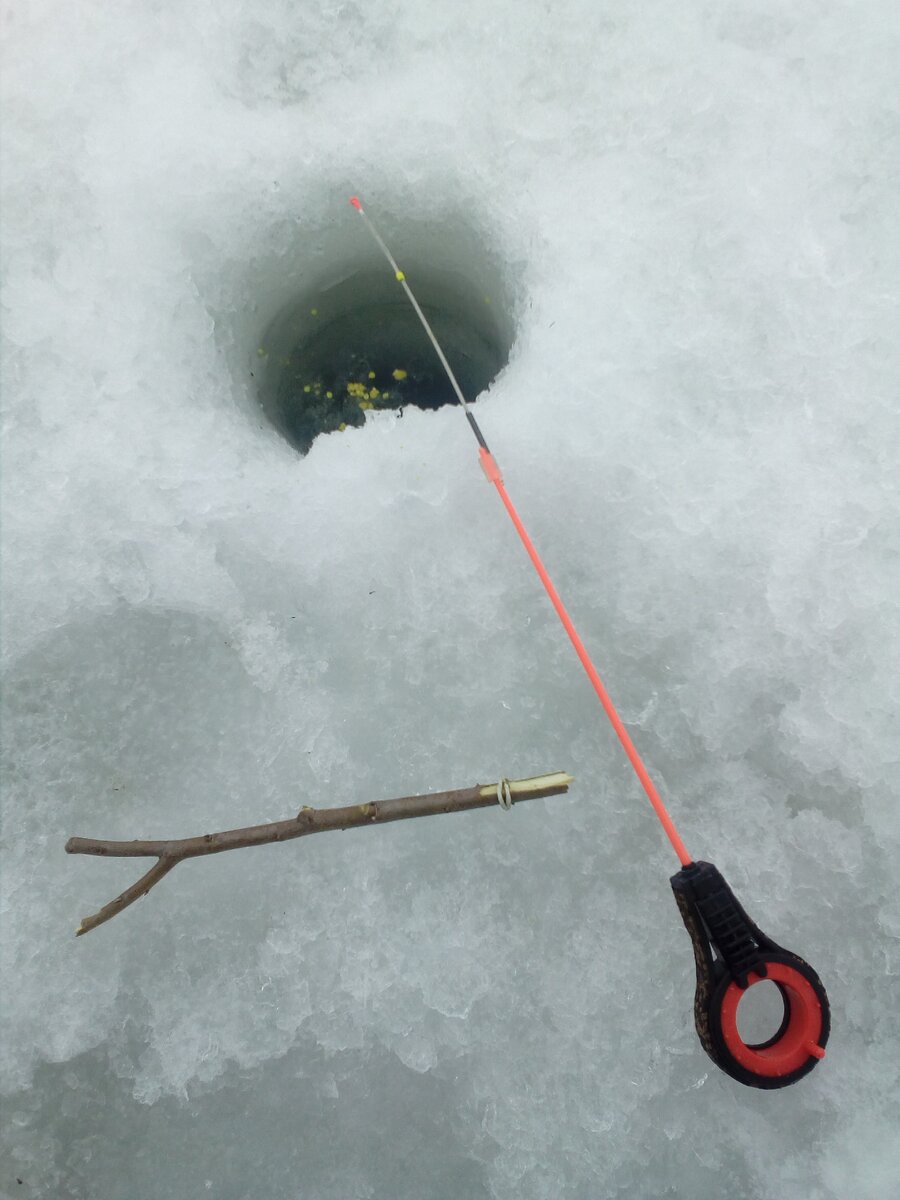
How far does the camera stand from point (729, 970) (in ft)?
3.43

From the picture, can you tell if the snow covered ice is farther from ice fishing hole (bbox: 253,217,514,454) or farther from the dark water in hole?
the dark water in hole

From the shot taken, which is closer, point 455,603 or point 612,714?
point 612,714

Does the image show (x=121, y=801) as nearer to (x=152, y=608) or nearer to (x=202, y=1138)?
(x=152, y=608)

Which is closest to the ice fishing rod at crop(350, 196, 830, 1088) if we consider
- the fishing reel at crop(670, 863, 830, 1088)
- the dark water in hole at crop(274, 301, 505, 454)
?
the fishing reel at crop(670, 863, 830, 1088)

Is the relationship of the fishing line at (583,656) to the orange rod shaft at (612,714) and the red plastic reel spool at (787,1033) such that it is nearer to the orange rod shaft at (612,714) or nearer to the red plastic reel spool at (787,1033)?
the orange rod shaft at (612,714)

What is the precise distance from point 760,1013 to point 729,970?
15.2 inches

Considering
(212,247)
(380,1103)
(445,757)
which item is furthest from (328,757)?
(212,247)

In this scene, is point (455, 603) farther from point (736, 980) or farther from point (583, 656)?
point (736, 980)

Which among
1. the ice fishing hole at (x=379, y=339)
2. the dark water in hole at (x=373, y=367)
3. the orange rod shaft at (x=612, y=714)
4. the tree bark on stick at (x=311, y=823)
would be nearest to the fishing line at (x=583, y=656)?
the orange rod shaft at (x=612, y=714)

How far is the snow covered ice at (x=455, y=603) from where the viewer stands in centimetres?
134

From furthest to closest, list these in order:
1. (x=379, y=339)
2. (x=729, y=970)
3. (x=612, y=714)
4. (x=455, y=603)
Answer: (x=379, y=339), (x=455, y=603), (x=612, y=714), (x=729, y=970)

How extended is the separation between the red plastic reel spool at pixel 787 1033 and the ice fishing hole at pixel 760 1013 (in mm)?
211

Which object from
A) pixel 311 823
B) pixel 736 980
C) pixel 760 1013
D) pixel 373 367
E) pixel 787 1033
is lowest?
pixel 760 1013

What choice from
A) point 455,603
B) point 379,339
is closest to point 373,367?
point 379,339
